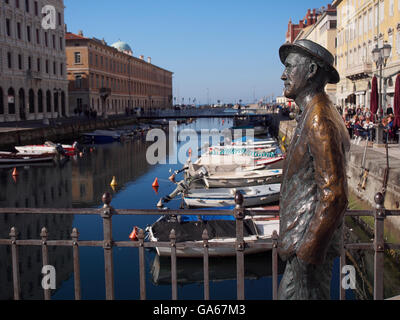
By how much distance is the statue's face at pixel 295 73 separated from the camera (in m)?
2.93

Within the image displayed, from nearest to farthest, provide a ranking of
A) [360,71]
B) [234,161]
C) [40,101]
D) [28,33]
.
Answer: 1. [234,161]
2. [360,71]
3. [28,33]
4. [40,101]

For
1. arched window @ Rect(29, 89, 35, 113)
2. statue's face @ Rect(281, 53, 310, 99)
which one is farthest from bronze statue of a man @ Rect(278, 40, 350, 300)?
arched window @ Rect(29, 89, 35, 113)

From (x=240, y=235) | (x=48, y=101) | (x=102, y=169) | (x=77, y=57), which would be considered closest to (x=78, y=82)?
(x=77, y=57)

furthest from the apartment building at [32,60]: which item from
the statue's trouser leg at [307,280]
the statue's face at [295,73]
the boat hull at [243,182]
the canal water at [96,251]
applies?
the statue's trouser leg at [307,280]

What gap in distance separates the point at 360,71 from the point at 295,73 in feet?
125

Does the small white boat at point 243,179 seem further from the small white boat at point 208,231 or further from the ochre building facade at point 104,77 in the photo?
the ochre building facade at point 104,77

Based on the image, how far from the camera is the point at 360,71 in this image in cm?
3788

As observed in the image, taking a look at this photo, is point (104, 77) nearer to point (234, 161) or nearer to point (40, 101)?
point (40, 101)

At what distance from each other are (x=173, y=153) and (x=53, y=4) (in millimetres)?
28556

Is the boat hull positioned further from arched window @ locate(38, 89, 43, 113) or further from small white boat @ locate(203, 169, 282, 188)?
arched window @ locate(38, 89, 43, 113)

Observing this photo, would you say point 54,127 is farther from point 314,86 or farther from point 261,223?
point 314,86

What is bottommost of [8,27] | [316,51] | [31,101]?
[316,51]

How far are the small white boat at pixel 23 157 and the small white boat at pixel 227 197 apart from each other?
18.2 meters
